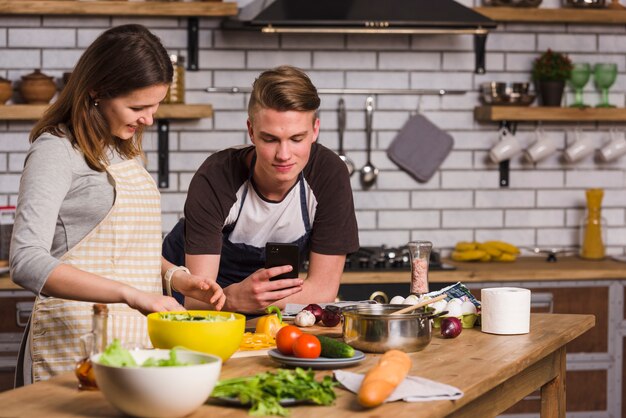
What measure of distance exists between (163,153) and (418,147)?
1388 mm

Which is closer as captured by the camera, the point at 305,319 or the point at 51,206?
the point at 51,206

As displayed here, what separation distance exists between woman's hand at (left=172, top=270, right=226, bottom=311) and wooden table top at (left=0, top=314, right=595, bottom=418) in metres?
0.20

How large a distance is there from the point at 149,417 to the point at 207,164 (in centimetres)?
168

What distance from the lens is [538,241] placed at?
18.0 ft

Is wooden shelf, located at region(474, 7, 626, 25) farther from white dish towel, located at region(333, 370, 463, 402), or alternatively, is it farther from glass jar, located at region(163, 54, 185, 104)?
white dish towel, located at region(333, 370, 463, 402)

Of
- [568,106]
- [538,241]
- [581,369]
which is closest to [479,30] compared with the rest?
[568,106]

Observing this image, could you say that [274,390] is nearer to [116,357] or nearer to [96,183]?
[116,357]

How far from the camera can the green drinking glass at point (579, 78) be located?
5305 mm

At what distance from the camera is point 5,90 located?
194 inches

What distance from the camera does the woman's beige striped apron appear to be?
103 inches

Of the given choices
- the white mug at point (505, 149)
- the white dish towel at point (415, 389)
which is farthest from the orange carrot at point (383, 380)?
the white mug at point (505, 149)

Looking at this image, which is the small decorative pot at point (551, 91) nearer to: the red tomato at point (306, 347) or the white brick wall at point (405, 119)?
the white brick wall at point (405, 119)

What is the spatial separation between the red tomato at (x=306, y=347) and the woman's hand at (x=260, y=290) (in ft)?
2.08

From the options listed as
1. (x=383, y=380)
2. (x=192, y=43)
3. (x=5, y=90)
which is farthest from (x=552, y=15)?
(x=383, y=380)
